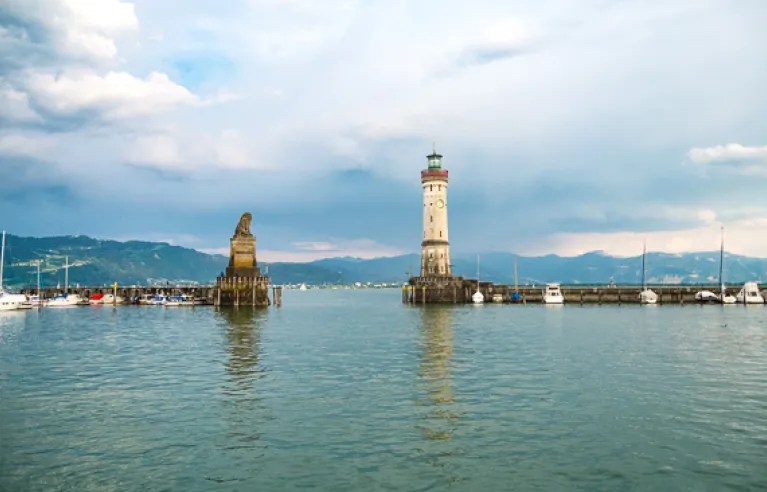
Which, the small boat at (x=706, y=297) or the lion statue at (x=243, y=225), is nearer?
the lion statue at (x=243, y=225)

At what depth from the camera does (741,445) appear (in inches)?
738

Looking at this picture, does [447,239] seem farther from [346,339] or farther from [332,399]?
[332,399]

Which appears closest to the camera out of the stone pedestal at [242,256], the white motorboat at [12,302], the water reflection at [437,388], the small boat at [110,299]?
the water reflection at [437,388]

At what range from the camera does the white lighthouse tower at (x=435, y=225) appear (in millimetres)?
108438

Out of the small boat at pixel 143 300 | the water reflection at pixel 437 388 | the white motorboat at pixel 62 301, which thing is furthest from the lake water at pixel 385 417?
the small boat at pixel 143 300

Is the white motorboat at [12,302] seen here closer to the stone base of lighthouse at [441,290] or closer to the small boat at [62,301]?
the small boat at [62,301]

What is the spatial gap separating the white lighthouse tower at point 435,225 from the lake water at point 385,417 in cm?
6267

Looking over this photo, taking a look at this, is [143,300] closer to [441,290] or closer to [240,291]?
[240,291]

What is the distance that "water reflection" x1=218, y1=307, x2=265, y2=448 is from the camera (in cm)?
2066

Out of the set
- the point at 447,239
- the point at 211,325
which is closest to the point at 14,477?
the point at 211,325

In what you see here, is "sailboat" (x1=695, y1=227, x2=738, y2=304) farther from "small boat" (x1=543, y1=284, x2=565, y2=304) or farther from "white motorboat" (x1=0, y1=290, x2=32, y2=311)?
"white motorboat" (x1=0, y1=290, x2=32, y2=311)

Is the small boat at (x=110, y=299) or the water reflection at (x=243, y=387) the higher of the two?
the small boat at (x=110, y=299)

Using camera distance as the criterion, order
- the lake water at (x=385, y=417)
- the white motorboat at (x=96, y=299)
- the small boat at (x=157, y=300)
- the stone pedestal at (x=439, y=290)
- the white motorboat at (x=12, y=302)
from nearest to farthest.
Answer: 1. the lake water at (x=385, y=417)
2. the white motorboat at (x=12, y=302)
3. the stone pedestal at (x=439, y=290)
4. the small boat at (x=157, y=300)
5. the white motorboat at (x=96, y=299)

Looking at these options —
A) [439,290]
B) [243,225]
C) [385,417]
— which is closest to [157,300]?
[243,225]
